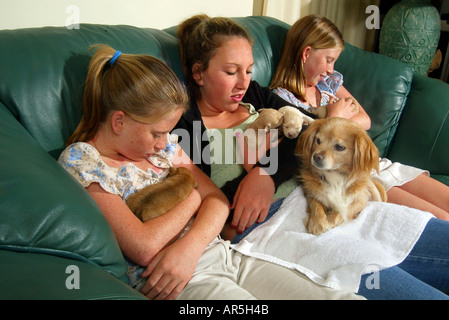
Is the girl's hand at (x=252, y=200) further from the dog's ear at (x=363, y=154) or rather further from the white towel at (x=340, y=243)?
the dog's ear at (x=363, y=154)

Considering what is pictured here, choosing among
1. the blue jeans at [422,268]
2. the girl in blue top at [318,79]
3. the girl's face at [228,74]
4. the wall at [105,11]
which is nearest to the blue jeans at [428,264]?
the blue jeans at [422,268]

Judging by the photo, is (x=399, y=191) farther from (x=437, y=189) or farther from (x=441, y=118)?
(x=441, y=118)

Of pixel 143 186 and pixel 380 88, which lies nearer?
pixel 143 186

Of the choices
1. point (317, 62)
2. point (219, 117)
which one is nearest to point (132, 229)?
point (219, 117)

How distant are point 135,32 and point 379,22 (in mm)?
2615

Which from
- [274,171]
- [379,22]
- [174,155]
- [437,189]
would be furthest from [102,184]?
[379,22]

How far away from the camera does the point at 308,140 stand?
4.44ft

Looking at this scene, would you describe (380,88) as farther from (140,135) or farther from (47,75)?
(47,75)

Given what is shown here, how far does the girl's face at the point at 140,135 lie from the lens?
3.74 ft

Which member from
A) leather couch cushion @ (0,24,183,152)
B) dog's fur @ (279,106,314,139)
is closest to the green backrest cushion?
dog's fur @ (279,106,314,139)

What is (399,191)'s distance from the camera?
158cm

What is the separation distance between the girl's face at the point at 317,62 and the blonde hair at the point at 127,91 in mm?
926

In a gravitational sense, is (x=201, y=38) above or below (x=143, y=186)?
above

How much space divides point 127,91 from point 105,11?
2.96 feet
